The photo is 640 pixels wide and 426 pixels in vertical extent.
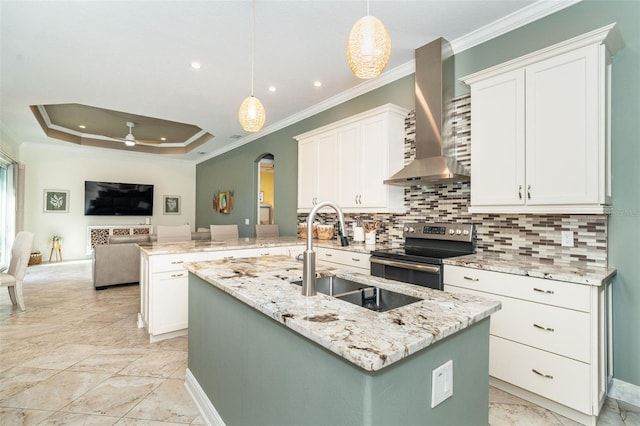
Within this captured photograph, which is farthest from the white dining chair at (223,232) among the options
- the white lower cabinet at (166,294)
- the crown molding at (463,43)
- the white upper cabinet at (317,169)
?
the crown molding at (463,43)

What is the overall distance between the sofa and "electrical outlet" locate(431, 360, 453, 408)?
15.4 feet

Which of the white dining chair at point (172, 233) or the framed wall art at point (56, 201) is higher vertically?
the framed wall art at point (56, 201)

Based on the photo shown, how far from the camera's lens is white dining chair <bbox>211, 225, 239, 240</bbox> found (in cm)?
439

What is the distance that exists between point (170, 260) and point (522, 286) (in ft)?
9.71

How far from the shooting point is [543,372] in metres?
1.89

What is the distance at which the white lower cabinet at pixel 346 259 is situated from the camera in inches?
120

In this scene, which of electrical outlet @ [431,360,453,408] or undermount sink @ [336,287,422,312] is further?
undermount sink @ [336,287,422,312]

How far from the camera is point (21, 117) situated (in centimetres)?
513

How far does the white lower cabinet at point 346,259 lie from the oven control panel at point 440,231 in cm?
60

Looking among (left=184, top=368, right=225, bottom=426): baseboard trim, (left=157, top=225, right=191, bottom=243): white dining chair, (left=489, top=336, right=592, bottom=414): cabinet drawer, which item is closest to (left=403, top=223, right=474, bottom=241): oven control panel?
(left=489, top=336, right=592, bottom=414): cabinet drawer

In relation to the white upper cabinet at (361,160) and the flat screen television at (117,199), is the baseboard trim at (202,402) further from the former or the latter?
the flat screen television at (117,199)

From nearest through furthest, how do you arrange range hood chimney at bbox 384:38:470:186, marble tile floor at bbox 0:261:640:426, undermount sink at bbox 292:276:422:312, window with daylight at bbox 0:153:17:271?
undermount sink at bbox 292:276:422:312, marble tile floor at bbox 0:261:640:426, range hood chimney at bbox 384:38:470:186, window with daylight at bbox 0:153:17:271

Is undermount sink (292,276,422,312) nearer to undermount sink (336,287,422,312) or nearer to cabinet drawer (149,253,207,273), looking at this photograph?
undermount sink (336,287,422,312)

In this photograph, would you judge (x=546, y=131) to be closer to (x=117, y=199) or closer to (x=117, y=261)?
(x=117, y=261)
